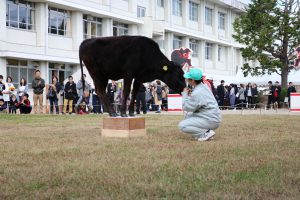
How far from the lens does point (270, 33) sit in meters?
36.7

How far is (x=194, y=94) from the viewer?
8648 mm

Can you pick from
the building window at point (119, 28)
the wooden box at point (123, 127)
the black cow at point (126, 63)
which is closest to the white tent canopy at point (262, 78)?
the building window at point (119, 28)

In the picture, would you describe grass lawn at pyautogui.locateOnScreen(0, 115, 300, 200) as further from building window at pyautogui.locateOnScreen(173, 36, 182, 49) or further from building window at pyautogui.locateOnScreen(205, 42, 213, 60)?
building window at pyautogui.locateOnScreen(205, 42, 213, 60)

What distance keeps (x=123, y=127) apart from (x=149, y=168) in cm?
Result: 365

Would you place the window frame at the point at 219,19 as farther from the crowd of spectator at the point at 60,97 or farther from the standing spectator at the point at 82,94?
the standing spectator at the point at 82,94

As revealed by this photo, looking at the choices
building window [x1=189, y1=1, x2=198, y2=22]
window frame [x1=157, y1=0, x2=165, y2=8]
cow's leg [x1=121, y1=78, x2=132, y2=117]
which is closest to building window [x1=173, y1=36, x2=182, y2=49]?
building window [x1=189, y1=1, x2=198, y2=22]

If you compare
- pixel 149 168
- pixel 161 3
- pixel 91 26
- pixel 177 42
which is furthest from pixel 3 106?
pixel 177 42

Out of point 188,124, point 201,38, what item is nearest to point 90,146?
point 188,124

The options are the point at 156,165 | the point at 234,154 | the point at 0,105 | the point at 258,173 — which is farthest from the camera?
the point at 0,105

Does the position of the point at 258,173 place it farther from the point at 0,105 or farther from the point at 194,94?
the point at 0,105

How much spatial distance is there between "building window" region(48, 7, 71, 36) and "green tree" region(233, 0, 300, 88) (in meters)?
13.5

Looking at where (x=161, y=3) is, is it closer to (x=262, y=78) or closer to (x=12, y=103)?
(x=262, y=78)

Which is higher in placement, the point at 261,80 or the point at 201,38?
the point at 201,38

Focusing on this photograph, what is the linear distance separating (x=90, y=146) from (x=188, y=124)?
6.51 ft
